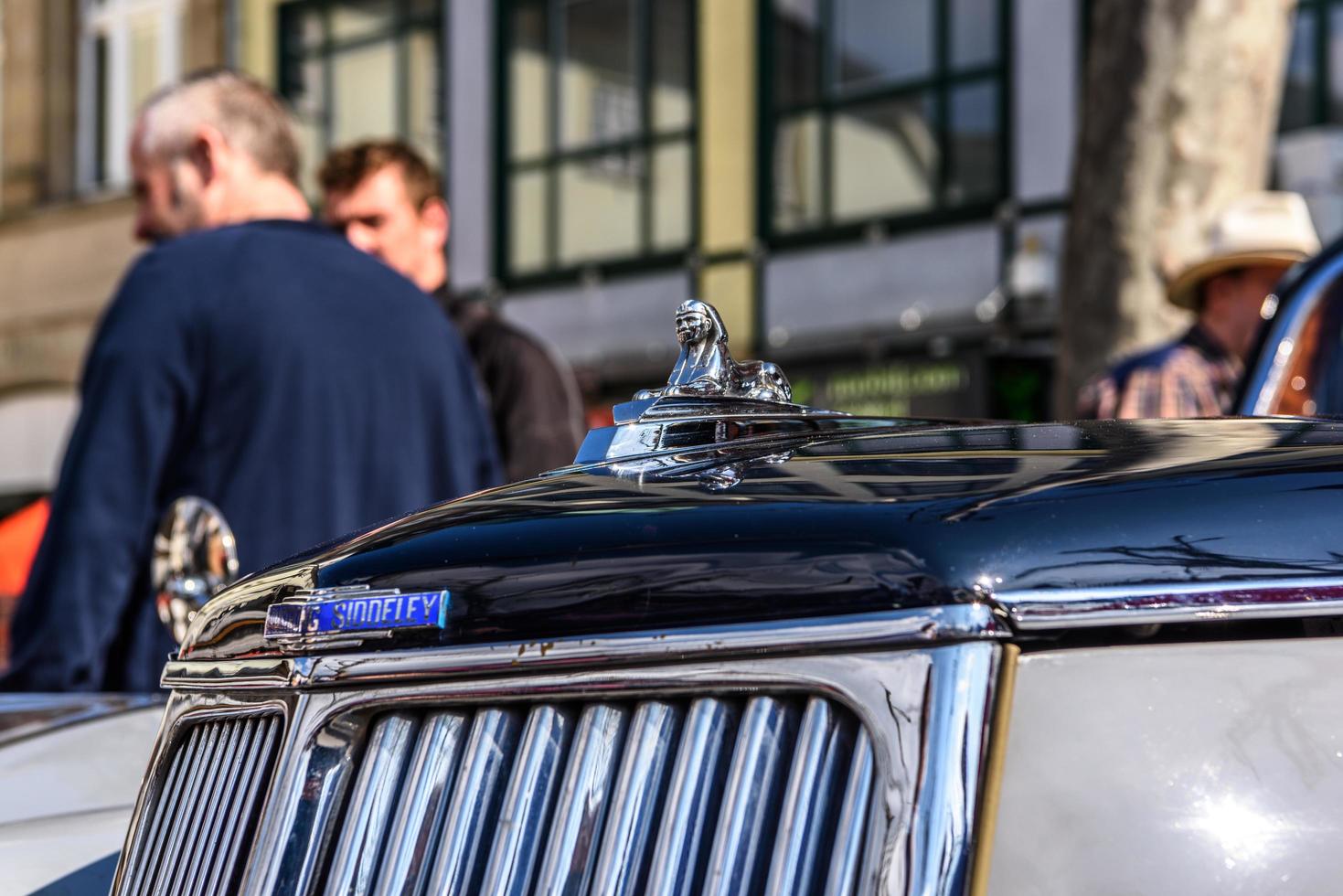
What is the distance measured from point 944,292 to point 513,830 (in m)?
11.4

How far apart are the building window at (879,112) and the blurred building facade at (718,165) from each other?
2 cm

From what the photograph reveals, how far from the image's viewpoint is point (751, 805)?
1.20 metres

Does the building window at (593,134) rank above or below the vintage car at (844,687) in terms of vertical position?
above

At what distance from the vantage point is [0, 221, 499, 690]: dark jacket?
282cm

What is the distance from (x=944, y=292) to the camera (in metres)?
12.5

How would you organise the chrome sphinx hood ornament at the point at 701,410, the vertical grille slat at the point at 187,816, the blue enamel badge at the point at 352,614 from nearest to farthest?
the blue enamel badge at the point at 352,614 → the vertical grille slat at the point at 187,816 → the chrome sphinx hood ornament at the point at 701,410

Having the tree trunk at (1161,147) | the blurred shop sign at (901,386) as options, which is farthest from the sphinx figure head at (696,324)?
the blurred shop sign at (901,386)

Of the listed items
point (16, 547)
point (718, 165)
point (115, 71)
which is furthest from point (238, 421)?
point (115, 71)

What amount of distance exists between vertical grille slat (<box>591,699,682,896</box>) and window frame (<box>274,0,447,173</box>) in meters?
15.0

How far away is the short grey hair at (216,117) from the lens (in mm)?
3459

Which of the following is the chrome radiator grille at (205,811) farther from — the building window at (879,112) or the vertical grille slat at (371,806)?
the building window at (879,112)

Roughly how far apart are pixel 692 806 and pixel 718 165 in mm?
12842

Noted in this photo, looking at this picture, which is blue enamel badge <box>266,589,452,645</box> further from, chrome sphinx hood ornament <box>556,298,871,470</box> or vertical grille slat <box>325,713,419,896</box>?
chrome sphinx hood ornament <box>556,298,871,470</box>

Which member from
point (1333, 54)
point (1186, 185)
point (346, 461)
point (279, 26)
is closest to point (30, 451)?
point (279, 26)
